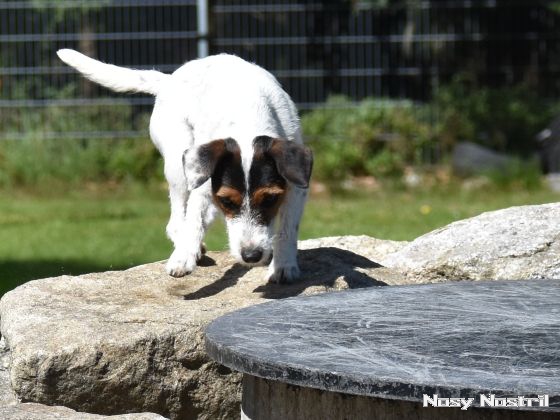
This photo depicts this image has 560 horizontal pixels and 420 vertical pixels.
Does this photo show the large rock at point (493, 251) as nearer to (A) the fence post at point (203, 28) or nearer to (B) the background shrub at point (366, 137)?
(B) the background shrub at point (366, 137)

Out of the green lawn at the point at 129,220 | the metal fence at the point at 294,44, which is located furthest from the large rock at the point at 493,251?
the metal fence at the point at 294,44

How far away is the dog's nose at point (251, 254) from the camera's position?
4613 mm

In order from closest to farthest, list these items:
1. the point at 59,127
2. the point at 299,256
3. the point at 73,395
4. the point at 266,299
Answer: the point at 73,395
the point at 266,299
the point at 299,256
the point at 59,127

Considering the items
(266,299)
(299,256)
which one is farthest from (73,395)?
(299,256)

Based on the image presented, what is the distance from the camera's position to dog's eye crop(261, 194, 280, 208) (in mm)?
4723

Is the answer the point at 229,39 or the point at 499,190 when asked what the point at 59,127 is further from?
the point at 499,190

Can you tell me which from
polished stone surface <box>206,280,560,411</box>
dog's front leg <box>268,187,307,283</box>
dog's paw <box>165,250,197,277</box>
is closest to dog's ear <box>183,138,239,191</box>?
dog's paw <box>165,250,197,277</box>

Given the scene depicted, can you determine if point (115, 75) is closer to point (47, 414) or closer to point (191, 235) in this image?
point (191, 235)

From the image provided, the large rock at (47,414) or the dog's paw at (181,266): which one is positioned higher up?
the dog's paw at (181,266)

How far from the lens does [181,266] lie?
16.4 feet

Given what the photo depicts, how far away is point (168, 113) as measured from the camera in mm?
5672

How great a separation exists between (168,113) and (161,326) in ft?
5.85

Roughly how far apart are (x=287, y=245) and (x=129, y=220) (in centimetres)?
572

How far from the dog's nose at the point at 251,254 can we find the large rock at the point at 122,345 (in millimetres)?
202
